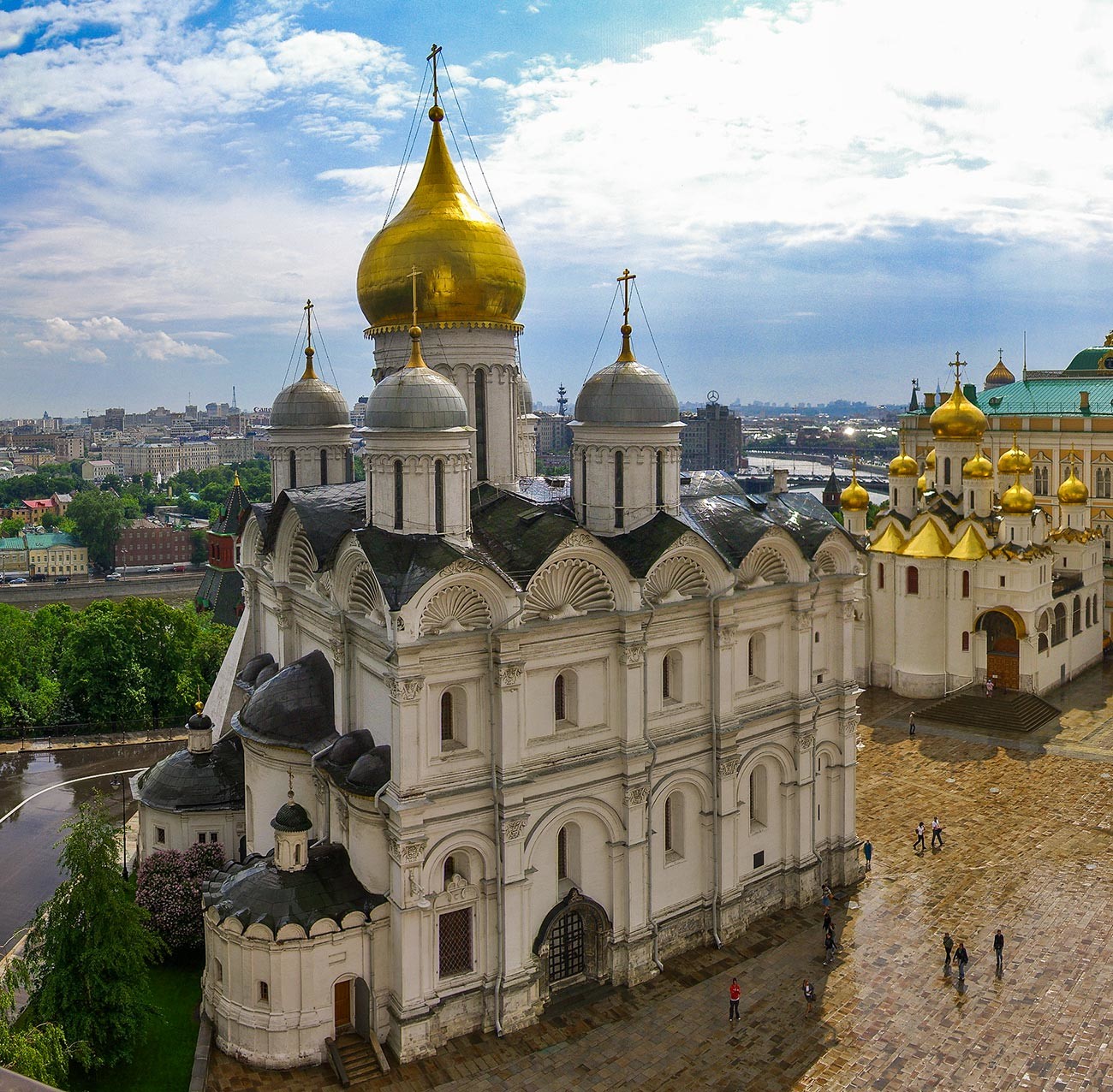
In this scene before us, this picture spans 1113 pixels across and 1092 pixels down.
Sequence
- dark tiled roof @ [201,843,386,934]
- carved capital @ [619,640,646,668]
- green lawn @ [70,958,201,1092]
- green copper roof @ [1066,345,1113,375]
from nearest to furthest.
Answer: green lawn @ [70,958,201,1092] < dark tiled roof @ [201,843,386,934] < carved capital @ [619,640,646,668] < green copper roof @ [1066,345,1113,375]

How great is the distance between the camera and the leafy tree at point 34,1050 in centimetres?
1304

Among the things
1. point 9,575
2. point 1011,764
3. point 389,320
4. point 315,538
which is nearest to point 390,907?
point 315,538

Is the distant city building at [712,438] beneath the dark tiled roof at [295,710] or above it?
above

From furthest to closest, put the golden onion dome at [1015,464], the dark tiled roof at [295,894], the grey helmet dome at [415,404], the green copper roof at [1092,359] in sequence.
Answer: the green copper roof at [1092,359] → the golden onion dome at [1015,464] → the grey helmet dome at [415,404] → the dark tiled roof at [295,894]

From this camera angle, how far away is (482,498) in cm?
2217

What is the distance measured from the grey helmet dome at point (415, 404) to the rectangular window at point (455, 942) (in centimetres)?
831

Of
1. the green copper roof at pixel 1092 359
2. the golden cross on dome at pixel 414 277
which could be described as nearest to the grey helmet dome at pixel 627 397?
the golden cross on dome at pixel 414 277

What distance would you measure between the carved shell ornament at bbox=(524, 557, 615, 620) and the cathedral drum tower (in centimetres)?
540

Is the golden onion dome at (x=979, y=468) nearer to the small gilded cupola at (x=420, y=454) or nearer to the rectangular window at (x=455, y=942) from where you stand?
the small gilded cupola at (x=420, y=454)

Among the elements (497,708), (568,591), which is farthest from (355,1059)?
(568,591)

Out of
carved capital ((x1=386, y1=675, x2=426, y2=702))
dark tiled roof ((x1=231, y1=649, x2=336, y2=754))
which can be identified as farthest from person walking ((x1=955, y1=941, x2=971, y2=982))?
dark tiled roof ((x1=231, y1=649, x2=336, y2=754))

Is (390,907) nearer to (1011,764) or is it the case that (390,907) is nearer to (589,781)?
(589,781)

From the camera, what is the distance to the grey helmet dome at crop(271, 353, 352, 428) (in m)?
25.5

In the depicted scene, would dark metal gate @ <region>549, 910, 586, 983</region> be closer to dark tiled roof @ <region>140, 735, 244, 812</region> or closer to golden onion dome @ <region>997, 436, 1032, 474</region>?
dark tiled roof @ <region>140, 735, 244, 812</region>
